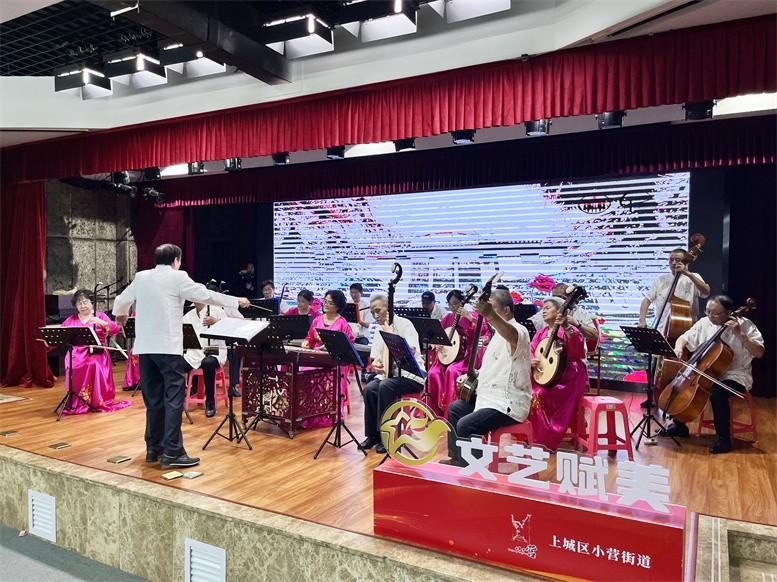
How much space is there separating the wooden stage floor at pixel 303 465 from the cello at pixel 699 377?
0.34 meters

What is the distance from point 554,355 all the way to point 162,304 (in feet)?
9.44

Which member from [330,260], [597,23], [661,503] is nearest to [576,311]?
[597,23]

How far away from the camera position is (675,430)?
4.87 meters

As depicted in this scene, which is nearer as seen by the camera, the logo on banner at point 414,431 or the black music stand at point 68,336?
the logo on banner at point 414,431

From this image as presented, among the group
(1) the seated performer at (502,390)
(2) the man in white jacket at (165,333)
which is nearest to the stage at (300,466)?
(2) the man in white jacket at (165,333)

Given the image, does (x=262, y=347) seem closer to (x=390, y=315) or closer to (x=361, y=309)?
(x=390, y=315)

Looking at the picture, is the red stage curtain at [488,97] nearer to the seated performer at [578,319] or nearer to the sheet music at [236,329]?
the sheet music at [236,329]

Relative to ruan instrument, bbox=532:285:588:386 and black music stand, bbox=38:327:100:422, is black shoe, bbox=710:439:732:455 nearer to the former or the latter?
ruan instrument, bbox=532:285:588:386

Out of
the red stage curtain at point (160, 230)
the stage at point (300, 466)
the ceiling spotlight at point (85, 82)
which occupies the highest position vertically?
the ceiling spotlight at point (85, 82)

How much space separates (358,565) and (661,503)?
55.7 inches

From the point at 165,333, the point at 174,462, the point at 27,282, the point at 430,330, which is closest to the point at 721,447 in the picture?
the point at 430,330

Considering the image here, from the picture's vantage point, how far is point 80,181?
9.32 m

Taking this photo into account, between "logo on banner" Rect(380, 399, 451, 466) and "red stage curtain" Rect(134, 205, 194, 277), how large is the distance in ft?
27.2

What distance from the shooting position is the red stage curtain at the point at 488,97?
3236 millimetres
